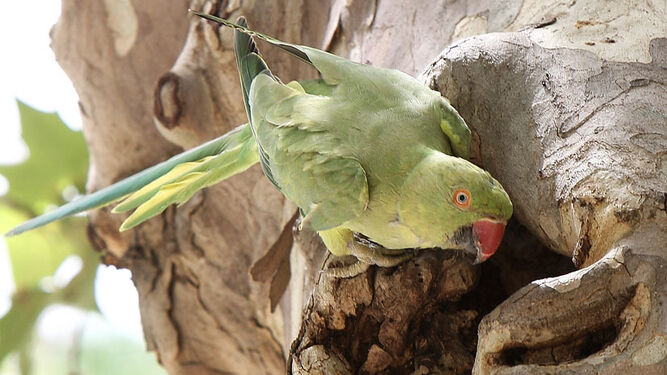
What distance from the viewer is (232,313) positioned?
2.68 meters

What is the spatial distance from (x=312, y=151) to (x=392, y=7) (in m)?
0.75

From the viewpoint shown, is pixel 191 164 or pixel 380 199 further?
pixel 191 164

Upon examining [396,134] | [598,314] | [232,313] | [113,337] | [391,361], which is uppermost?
[396,134]

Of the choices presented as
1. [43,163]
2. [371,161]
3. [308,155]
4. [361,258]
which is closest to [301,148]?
[308,155]

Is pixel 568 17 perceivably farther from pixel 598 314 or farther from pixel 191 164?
pixel 191 164

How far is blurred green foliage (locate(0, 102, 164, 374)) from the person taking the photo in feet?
10.3

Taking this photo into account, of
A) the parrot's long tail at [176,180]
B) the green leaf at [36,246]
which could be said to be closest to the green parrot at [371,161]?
the parrot's long tail at [176,180]

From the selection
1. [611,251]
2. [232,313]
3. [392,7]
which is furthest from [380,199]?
[232,313]

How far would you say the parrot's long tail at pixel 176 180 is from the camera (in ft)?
6.02

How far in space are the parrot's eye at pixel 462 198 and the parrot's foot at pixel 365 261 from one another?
0.21 m

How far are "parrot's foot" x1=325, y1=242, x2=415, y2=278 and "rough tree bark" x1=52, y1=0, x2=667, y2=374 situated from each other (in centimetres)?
3

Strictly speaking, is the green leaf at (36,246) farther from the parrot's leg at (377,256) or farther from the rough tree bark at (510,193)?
the parrot's leg at (377,256)

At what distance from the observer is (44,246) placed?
328cm

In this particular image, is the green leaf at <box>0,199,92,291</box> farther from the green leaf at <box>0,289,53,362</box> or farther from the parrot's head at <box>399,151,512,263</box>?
the parrot's head at <box>399,151,512,263</box>
